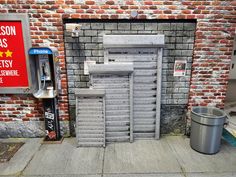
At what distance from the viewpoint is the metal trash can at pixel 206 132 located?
379 cm

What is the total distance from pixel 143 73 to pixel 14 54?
272 cm

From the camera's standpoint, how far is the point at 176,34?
4211 mm

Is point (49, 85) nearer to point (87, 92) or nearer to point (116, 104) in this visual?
point (87, 92)

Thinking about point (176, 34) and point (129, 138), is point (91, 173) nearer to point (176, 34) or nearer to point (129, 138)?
point (129, 138)

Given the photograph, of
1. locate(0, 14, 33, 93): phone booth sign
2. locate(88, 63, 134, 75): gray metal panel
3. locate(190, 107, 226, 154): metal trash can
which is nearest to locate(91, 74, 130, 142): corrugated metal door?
locate(88, 63, 134, 75): gray metal panel

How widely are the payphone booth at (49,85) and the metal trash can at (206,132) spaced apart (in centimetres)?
288

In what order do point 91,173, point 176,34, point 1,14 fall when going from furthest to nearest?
1. point 176,34
2. point 1,14
3. point 91,173

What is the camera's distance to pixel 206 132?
12.7 feet

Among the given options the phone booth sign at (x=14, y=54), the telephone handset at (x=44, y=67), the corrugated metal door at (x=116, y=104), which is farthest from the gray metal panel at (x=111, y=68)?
the phone booth sign at (x=14, y=54)

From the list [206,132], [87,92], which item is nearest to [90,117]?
[87,92]

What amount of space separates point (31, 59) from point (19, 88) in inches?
27.4

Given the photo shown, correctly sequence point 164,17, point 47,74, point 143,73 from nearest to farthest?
1. point 164,17
2. point 47,74
3. point 143,73

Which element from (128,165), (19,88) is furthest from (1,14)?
(128,165)

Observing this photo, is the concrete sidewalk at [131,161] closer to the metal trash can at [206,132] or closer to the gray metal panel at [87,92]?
the metal trash can at [206,132]
